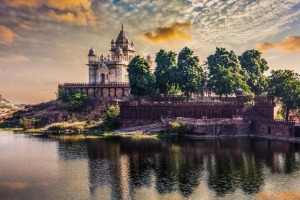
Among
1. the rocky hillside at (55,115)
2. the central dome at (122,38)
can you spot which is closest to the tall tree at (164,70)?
the rocky hillside at (55,115)

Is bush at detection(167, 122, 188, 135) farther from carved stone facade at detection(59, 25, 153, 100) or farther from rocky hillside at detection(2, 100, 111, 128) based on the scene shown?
carved stone facade at detection(59, 25, 153, 100)

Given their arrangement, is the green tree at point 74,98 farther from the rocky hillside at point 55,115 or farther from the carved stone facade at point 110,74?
the carved stone facade at point 110,74

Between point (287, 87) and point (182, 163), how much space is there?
41.9 meters

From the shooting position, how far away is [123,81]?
373ft

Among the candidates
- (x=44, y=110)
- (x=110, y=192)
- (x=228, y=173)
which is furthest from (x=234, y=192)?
(x=44, y=110)

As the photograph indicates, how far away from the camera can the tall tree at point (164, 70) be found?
89562mm

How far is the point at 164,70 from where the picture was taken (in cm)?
9112

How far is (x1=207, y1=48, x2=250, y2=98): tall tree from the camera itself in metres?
89.2

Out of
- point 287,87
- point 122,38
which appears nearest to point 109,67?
point 122,38

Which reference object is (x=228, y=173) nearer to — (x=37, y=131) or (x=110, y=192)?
(x=110, y=192)

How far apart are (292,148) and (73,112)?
197ft

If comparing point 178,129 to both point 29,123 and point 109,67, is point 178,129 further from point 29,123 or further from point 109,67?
point 109,67

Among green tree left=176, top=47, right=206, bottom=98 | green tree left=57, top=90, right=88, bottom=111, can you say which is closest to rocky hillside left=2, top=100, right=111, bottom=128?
green tree left=57, top=90, right=88, bottom=111

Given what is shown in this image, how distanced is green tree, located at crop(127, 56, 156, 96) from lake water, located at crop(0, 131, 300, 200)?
22797 mm
